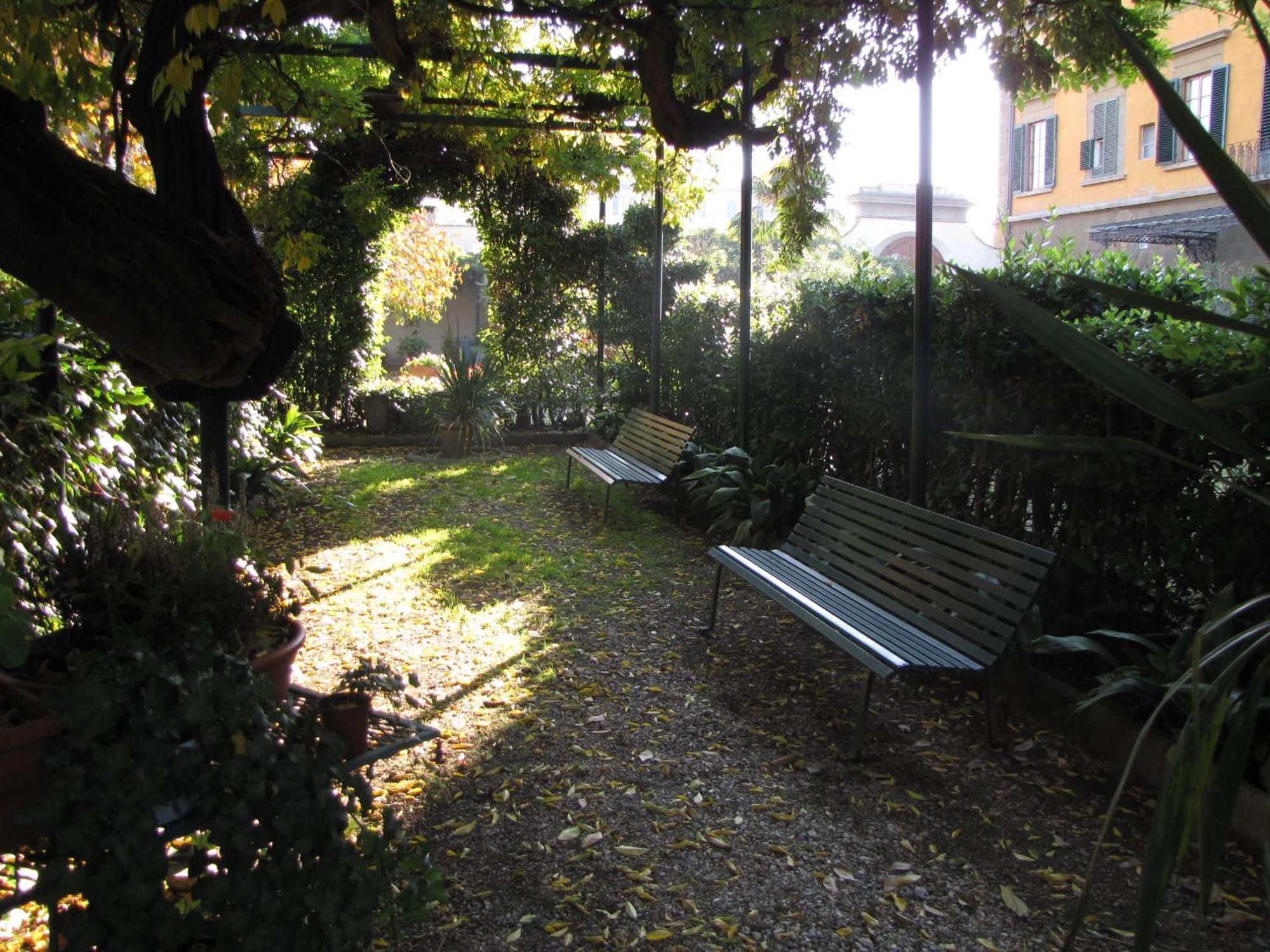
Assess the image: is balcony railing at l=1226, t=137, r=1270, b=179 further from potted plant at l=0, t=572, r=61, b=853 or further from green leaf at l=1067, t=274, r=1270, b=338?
potted plant at l=0, t=572, r=61, b=853

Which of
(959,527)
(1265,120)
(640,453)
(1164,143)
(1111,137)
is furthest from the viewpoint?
(1111,137)

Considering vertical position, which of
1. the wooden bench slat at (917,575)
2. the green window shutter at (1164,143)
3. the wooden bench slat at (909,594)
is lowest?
the wooden bench slat at (909,594)

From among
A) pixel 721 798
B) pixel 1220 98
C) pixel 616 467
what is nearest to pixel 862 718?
pixel 721 798

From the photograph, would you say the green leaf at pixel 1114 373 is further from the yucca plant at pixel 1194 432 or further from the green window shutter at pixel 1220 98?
the green window shutter at pixel 1220 98

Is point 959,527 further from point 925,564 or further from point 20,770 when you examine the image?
point 20,770

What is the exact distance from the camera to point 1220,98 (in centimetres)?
1413

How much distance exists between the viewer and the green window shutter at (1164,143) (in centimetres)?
1562

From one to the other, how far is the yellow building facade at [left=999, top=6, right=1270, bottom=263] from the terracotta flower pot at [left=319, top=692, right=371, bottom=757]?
39.2 feet

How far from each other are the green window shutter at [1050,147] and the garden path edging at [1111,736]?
729 inches

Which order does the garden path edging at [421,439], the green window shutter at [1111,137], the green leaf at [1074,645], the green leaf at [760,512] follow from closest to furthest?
the green leaf at [1074,645] → the green leaf at [760,512] → the garden path edging at [421,439] → the green window shutter at [1111,137]

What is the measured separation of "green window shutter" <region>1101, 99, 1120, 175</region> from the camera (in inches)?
687

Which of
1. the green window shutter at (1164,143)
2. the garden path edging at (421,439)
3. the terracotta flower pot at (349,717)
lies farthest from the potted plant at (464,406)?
the green window shutter at (1164,143)

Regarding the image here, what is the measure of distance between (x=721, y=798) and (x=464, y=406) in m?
8.58

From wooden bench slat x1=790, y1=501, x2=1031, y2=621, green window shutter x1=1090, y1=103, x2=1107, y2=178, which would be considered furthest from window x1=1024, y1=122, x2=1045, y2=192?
wooden bench slat x1=790, y1=501, x2=1031, y2=621
